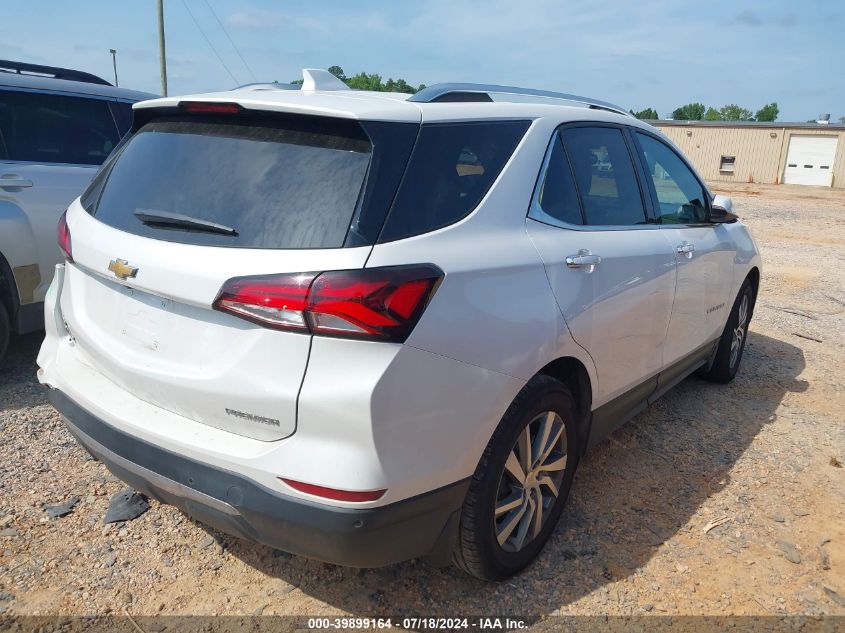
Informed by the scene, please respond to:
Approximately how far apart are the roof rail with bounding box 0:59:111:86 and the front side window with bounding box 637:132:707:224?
13.3 ft

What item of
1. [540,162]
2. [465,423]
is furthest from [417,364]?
[540,162]

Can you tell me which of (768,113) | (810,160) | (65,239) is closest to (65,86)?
(65,239)

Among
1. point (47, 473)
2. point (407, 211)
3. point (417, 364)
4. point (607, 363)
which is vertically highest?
point (407, 211)

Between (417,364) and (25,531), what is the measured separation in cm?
205

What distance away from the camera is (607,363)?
3.14 metres

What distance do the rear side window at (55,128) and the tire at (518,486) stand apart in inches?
153

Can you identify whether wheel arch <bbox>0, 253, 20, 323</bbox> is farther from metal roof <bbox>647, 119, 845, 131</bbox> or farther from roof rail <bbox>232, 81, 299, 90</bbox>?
metal roof <bbox>647, 119, 845, 131</bbox>

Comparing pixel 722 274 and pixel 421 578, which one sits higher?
pixel 722 274

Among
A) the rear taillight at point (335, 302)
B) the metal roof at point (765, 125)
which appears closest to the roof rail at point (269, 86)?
the rear taillight at point (335, 302)

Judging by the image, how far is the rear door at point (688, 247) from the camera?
383 cm

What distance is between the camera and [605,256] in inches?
119

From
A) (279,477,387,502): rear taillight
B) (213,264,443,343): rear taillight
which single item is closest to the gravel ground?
(279,477,387,502): rear taillight

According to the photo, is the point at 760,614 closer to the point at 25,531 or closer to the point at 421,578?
the point at 421,578

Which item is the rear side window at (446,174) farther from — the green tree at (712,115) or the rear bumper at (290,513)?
the green tree at (712,115)
